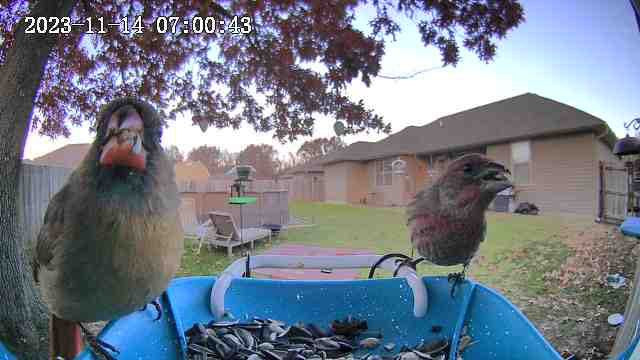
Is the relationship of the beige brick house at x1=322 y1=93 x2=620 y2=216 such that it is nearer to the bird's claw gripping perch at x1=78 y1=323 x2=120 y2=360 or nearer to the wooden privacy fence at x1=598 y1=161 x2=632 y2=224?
the wooden privacy fence at x1=598 y1=161 x2=632 y2=224

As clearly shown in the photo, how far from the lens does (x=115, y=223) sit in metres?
0.40

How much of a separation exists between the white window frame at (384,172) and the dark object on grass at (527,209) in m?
0.27

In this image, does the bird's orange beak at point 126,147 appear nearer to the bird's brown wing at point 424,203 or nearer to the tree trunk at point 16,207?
the tree trunk at point 16,207

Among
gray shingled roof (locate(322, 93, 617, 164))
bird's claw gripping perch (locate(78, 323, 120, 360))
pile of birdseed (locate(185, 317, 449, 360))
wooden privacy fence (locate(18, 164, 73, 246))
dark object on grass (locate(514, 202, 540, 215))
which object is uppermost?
gray shingled roof (locate(322, 93, 617, 164))

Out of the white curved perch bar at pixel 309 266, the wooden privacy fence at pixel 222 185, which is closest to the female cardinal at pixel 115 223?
the wooden privacy fence at pixel 222 185

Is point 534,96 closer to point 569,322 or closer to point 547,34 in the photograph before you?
point 547,34

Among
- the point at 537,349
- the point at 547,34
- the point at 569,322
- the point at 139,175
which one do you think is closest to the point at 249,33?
the point at 139,175

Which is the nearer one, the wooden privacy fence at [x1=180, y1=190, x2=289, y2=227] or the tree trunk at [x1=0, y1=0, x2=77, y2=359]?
the tree trunk at [x1=0, y1=0, x2=77, y2=359]

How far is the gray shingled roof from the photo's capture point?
756mm

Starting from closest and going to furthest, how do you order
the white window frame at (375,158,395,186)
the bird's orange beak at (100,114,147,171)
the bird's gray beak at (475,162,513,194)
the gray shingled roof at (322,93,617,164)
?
1. the bird's orange beak at (100,114,147,171)
2. the bird's gray beak at (475,162,513,194)
3. the gray shingled roof at (322,93,617,164)
4. the white window frame at (375,158,395,186)

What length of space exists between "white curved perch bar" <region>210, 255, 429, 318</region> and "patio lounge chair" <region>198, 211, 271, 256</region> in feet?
0.18

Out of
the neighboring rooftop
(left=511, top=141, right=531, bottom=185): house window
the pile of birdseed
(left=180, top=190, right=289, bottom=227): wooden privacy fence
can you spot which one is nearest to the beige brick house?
(left=511, top=141, right=531, bottom=185): house window

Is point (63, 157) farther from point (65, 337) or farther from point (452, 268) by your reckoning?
point (452, 268)

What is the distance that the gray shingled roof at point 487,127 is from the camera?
756 millimetres
